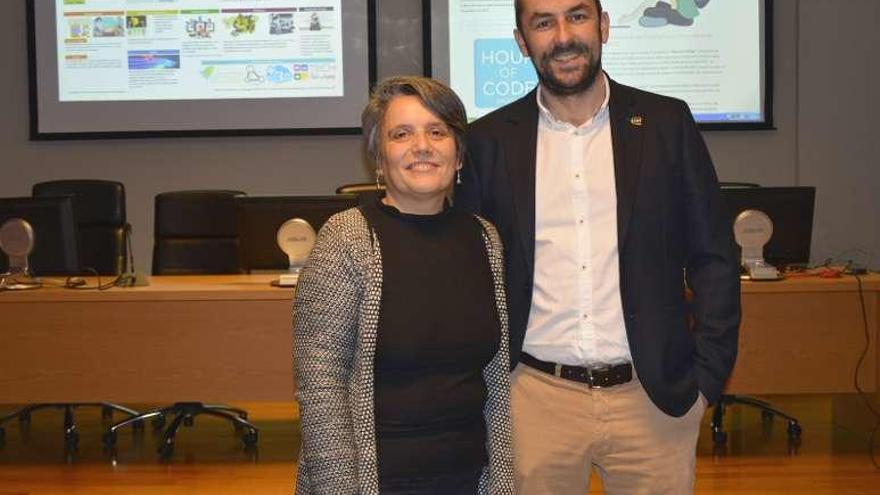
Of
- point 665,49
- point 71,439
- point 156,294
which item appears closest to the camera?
point 156,294

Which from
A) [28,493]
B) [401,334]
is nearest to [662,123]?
[401,334]

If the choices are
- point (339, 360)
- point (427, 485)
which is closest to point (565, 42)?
point (339, 360)

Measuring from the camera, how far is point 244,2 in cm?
711

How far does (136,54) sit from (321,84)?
3.76ft

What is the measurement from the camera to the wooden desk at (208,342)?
15.2ft

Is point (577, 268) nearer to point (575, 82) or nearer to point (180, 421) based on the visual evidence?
point (575, 82)

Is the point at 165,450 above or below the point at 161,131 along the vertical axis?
below

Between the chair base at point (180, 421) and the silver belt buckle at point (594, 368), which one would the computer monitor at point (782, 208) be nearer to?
the chair base at point (180, 421)

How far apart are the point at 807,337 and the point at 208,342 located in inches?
94.2

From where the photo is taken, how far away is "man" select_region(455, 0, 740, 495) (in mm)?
2250

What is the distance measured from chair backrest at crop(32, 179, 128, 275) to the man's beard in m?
3.99

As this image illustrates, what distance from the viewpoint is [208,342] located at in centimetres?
464

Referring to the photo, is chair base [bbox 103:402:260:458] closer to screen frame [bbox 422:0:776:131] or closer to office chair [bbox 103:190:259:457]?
office chair [bbox 103:190:259:457]

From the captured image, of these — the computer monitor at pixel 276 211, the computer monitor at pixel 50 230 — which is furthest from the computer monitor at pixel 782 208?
the computer monitor at pixel 50 230
